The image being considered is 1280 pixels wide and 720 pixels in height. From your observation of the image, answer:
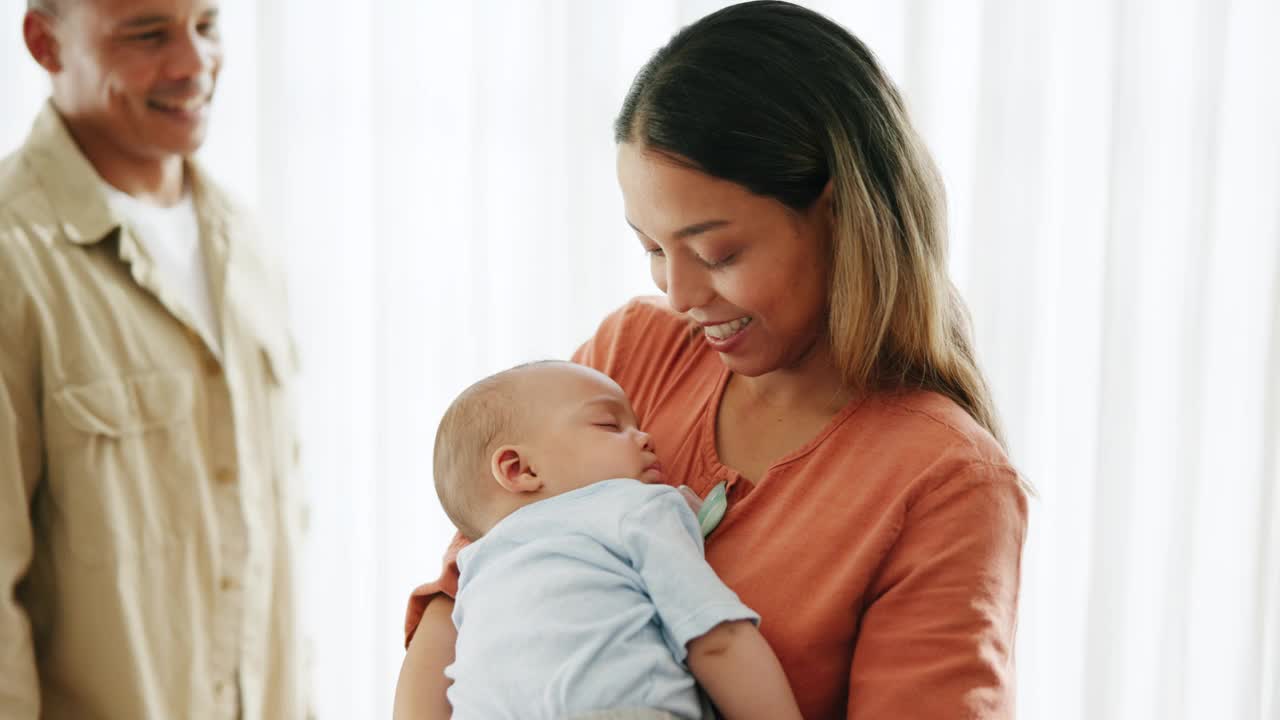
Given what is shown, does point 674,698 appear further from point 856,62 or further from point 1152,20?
point 1152,20

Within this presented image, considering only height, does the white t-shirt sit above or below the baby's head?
above

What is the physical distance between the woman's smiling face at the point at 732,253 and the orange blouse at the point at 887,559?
0.39ft

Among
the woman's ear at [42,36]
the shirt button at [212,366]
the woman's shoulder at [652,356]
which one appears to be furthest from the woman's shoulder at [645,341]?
the woman's ear at [42,36]

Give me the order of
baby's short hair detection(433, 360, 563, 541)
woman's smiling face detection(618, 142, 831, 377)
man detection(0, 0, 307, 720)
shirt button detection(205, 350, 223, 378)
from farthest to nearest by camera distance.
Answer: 1. shirt button detection(205, 350, 223, 378)
2. man detection(0, 0, 307, 720)
3. baby's short hair detection(433, 360, 563, 541)
4. woman's smiling face detection(618, 142, 831, 377)

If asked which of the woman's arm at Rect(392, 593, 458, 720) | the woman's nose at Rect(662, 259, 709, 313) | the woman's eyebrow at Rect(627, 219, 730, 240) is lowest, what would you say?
the woman's arm at Rect(392, 593, 458, 720)

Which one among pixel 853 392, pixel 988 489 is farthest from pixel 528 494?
pixel 988 489

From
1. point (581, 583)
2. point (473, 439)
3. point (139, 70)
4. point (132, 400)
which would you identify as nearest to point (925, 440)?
point (581, 583)

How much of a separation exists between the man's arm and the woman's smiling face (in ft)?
2.39

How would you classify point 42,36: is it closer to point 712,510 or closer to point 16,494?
point 16,494

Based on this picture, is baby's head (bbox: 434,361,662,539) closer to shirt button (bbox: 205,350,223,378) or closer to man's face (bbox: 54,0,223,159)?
shirt button (bbox: 205,350,223,378)

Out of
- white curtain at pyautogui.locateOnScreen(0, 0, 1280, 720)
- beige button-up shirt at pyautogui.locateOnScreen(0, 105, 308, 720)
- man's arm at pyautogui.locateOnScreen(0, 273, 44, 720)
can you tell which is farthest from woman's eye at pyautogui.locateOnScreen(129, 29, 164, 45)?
white curtain at pyautogui.locateOnScreen(0, 0, 1280, 720)

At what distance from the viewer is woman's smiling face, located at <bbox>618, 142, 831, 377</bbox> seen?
1106 mm

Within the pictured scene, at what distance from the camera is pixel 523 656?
3.40ft

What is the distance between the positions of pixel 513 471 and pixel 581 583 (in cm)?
19
